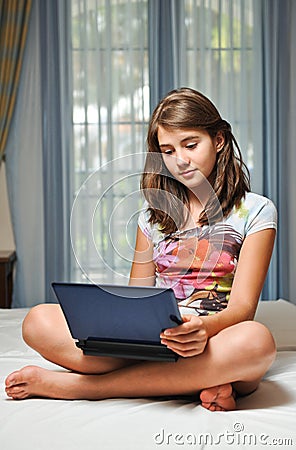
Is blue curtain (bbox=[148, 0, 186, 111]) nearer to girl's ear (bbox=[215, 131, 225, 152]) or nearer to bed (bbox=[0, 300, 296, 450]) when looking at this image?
girl's ear (bbox=[215, 131, 225, 152])

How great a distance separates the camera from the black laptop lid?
1412 mm

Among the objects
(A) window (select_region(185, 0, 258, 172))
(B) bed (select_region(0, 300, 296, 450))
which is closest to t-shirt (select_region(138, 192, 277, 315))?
(B) bed (select_region(0, 300, 296, 450))

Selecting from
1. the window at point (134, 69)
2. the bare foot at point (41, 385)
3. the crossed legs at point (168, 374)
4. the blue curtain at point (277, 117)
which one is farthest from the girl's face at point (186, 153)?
the blue curtain at point (277, 117)

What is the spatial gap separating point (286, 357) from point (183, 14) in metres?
2.71

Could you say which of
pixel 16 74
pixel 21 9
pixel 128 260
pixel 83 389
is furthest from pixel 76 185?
pixel 83 389

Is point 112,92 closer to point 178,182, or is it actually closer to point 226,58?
point 226,58

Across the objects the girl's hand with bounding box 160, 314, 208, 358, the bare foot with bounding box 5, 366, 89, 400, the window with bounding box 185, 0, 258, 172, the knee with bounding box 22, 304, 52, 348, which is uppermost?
the window with bounding box 185, 0, 258, 172

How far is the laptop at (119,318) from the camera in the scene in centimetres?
142

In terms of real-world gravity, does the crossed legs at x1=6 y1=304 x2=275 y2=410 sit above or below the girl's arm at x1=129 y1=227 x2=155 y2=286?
below

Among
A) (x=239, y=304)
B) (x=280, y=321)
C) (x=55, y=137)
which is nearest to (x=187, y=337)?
(x=239, y=304)

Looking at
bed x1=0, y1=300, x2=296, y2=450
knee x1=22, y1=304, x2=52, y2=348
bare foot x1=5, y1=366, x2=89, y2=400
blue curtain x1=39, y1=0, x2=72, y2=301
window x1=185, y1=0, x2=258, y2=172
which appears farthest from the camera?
window x1=185, y1=0, x2=258, y2=172

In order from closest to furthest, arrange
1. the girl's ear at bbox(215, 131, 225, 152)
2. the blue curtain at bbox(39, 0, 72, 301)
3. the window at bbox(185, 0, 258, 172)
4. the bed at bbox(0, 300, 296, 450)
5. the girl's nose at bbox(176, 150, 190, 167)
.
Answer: the bed at bbox(0, 300, 296, 450) → the girl's nose at bbox(176, 150, 190, 167) → the girl's ear at bbox(215, 131, 225, 152) → the blue curtain at bbox(39, 0, 72, 301) → the window at bbox(185, 0, 258, 172)

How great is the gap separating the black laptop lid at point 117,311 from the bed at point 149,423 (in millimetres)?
137

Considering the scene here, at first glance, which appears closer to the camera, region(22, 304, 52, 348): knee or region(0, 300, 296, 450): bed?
region(0, 300, 296, 450): bed
